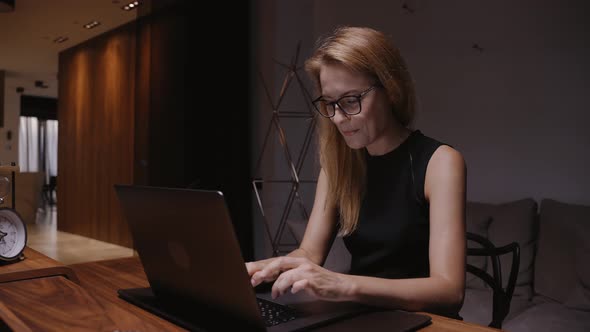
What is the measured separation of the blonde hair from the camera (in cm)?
123

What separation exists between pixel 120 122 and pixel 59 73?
1615 millimetres

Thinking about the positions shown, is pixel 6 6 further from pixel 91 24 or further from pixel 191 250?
pixel 191 250

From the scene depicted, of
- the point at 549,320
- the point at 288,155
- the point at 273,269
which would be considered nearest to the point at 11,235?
the point at 273,269

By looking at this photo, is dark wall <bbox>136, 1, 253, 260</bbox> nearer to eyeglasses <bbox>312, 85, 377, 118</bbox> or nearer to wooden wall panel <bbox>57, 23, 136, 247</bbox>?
wooden wall panel <bbox>57, 23, 136, 247</bbox>

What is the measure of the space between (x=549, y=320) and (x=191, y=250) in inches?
76.6

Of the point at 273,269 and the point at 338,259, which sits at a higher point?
the point at 273,269

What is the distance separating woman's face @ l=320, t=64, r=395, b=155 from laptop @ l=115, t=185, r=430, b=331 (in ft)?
1.59

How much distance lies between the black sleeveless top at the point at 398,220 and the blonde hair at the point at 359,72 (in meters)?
0.04

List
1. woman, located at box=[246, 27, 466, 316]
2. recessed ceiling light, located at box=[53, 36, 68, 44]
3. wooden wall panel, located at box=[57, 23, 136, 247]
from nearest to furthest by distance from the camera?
woman, located at box=[246, 27, 466, 316] → wooden wall panel, located at box=[57, 23, 136, 247] → recessed ceiling light, located at box=[53, 36, 68, 44]

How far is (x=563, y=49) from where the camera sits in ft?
9.44

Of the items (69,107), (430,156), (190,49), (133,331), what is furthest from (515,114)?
(69,107)

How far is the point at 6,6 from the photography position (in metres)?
4.50

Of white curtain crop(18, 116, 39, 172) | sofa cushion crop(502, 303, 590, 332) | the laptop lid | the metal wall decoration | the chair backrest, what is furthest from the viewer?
white curtain crop(18, 116, 39, 172)

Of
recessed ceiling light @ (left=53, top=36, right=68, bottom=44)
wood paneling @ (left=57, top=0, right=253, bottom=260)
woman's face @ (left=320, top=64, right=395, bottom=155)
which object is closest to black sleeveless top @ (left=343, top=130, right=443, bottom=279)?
woman's face @ (left=320, top=64, right=395, bottom=155)
